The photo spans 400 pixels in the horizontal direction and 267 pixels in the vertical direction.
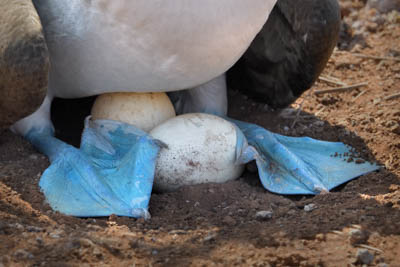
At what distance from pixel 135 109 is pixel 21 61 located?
684 mm

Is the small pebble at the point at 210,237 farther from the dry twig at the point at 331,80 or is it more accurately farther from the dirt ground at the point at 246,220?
the dry twig at the point at 331,80

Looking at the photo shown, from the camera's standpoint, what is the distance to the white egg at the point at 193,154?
2.85 m

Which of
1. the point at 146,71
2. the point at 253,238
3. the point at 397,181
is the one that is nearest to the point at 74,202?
the point at 146,71

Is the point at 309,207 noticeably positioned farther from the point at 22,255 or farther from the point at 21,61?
the point at 21,61

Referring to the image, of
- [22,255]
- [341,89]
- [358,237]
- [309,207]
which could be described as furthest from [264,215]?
[341,89]

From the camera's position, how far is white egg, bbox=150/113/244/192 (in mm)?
2850

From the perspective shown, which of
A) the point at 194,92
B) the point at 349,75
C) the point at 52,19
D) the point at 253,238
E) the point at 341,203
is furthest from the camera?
the point at 349,75

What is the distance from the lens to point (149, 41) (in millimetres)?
2756

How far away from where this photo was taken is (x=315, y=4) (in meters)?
3.23

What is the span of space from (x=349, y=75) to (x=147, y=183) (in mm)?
1961

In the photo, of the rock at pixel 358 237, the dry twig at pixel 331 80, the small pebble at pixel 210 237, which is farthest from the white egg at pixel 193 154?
the dry twig at pixel 331 80

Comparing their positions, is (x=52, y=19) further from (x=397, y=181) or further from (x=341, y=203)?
(x=397, y=181)

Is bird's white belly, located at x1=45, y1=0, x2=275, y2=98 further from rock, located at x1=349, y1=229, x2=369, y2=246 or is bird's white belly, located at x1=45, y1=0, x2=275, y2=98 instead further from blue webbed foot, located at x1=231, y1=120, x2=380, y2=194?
rock, located at x1=349, y1=229, x2=369, y2=246

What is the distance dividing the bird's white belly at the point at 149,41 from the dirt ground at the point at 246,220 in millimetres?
488
